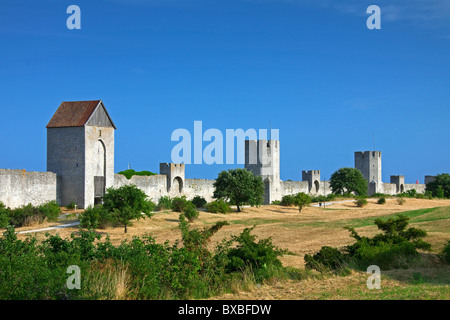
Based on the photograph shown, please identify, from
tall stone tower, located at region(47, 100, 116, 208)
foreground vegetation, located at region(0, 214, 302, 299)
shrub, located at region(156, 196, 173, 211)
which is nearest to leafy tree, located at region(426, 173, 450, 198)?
shrub, located at region(156, 196, 173, 211)

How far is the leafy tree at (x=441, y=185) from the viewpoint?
6039 cm

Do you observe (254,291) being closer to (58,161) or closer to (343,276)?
(343,276)

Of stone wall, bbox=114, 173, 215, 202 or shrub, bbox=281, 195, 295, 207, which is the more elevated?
stone wall, bbox=114, 173, 215, 202

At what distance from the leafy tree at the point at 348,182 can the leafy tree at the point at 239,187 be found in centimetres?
2150

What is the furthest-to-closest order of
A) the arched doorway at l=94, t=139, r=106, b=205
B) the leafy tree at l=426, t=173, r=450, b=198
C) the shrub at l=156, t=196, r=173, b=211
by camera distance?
the leafy tree at l=426, t=173, r=450, b=198
the shrub at l=156, t=196, r=173, b=211
the arched doorway at l=94, t=139, r=106, b=205

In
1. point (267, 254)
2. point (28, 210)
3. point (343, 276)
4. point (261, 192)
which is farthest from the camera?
point (261, 192)

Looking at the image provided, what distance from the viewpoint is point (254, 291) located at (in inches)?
369

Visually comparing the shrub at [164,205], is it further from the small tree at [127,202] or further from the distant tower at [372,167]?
the distant tower at [372,167]

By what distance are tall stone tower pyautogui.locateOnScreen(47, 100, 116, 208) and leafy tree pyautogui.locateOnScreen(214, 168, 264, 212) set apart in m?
8.16

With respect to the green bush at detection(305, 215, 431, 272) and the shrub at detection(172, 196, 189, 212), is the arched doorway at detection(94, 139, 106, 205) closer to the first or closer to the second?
the shrub at detection(172, 196, 189, 212)

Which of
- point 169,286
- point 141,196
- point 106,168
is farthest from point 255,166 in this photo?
point 169,286

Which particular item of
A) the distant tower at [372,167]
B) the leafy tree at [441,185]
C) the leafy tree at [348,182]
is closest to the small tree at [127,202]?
the leafy tree at [348,182]

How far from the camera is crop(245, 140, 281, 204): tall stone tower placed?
45750 millimetres
